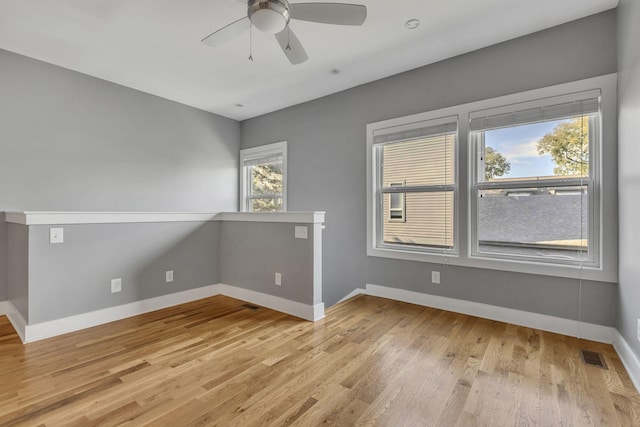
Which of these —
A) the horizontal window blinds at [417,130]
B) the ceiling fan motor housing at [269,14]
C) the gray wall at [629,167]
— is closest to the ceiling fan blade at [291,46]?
the ceiling fan motor housing at [269,14]

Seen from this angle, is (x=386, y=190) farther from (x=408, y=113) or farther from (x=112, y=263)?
(x=112, y=263)

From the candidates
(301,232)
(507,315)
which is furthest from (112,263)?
(507,315)

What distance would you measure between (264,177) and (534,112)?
377 cm

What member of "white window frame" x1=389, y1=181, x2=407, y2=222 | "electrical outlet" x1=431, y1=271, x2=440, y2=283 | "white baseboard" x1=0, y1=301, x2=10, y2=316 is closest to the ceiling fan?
"white window frame" x1=389, y1=181, x2=407, y2=222

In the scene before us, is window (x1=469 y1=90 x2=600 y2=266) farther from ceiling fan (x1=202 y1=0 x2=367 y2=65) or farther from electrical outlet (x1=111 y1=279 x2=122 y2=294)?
electrical outlet (x1=111 y1=279 x2=122 y2=294)

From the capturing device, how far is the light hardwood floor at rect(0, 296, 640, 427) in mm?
1618

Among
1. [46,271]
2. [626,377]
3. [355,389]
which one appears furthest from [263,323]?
[626,377]

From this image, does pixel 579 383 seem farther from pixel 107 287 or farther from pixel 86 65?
pixel 86 65

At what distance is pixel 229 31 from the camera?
214cm

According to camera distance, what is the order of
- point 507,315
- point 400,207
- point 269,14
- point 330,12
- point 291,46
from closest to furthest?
point 269,14, point 330,12, point 291,46, point 507,315, point 400,207

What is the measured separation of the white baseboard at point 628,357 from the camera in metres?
1.88

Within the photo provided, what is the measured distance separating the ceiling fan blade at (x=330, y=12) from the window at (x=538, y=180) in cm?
174

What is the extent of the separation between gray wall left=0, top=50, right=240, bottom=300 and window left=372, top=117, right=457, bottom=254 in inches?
112

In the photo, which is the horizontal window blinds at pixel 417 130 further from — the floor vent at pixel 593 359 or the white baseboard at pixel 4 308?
the white baseboard at pixel 4 308
